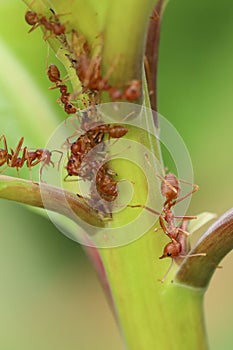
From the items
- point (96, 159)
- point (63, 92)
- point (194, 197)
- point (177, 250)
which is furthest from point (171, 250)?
point (194, 197)

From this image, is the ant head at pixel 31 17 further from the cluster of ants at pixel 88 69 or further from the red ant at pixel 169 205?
the red ant at pixel 169 205

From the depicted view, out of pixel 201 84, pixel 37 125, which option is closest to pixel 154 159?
pixel 37 125

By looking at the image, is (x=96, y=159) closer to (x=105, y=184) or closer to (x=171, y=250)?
(x=105, y=184)

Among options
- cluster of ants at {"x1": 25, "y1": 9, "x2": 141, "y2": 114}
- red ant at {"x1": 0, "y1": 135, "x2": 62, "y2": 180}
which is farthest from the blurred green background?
cluster of ants at {"x1": 25, "y1": 9, "x2": 141, "y2": 114}

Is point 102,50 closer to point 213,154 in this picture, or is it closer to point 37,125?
point 37,125

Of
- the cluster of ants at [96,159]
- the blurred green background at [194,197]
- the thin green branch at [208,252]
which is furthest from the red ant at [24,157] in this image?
the blurred green background at [194,197]

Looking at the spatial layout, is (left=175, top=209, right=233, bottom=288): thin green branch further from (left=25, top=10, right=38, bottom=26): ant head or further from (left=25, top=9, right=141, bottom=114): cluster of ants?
(left=25, top=10, right=38, bottom=26): ant head
